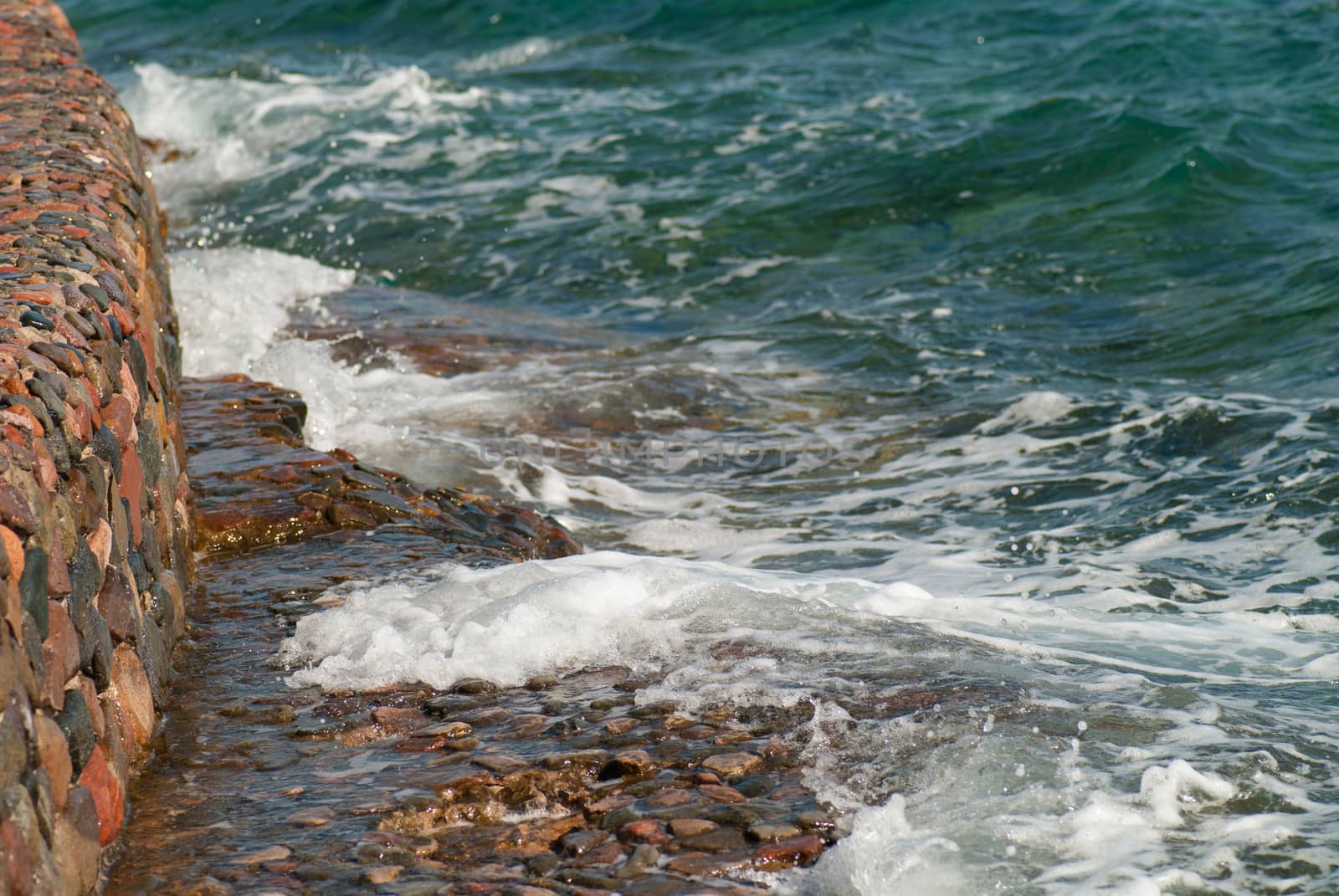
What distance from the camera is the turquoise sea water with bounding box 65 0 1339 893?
11.0 ft

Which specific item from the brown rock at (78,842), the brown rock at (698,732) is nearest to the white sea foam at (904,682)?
the brown rock at (698,732)

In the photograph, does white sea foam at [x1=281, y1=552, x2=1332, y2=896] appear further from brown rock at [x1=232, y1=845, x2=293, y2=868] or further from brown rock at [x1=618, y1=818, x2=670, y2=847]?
brown rock at [x1=232, y1=845, x2=293, y2=868]

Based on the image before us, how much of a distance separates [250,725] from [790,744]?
135cm

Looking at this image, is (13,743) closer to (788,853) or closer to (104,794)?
(104,794)

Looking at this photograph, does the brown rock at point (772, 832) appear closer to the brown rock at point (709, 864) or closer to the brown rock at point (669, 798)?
the brown rock at point (709, 864)

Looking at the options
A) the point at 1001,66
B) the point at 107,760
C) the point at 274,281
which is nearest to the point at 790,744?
the point at 107,760

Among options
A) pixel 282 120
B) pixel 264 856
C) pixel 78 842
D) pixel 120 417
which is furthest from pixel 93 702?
pixel 282 120

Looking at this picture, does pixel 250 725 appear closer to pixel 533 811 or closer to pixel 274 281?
pixel 533 811

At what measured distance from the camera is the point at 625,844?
2.82 metres

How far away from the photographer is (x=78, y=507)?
8.93ft

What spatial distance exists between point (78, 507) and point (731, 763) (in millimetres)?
1528

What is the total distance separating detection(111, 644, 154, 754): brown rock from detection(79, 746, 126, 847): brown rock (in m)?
0.23

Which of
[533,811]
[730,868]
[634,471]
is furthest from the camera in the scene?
[634,471]

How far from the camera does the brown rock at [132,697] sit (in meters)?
2.99
